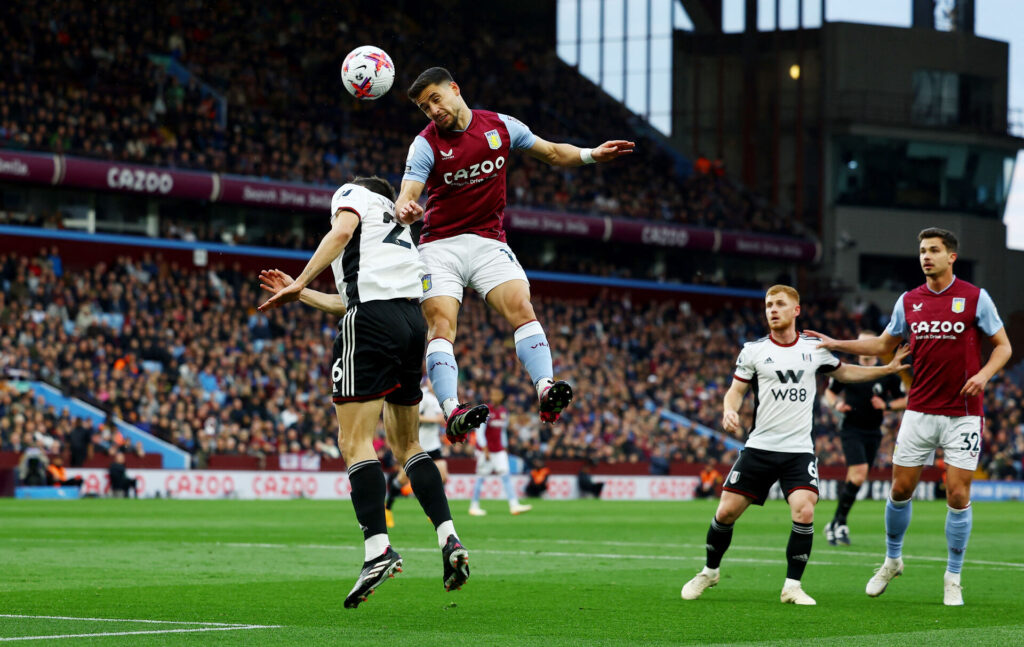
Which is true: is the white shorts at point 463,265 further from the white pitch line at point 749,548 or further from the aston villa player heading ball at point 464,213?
the white pitch line at point 749,548

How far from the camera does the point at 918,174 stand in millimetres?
58156

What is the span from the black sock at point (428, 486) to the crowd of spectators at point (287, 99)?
1201 inches

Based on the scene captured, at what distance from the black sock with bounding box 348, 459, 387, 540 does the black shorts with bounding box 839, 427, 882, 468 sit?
10365mm

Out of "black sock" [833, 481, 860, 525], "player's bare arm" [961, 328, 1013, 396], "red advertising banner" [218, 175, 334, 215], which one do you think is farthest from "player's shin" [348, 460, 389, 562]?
"red advertising banner" [218, 175, 334, 215]

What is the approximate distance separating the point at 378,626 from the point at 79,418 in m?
22.6

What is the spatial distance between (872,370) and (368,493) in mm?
4129

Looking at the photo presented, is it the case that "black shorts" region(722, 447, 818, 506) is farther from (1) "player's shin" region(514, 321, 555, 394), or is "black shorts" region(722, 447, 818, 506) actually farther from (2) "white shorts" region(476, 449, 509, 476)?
(2) "white shorts" region(476, 449, 509, 476)

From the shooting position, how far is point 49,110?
37.6 metres

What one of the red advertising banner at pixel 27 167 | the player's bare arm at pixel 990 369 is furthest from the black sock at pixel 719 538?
the red advertising banner at pixel 27 167

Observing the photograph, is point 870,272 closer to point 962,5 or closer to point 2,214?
point 962,5

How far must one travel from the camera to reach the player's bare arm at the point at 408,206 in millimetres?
8320

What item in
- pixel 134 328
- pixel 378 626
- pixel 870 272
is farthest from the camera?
pixel 870 272

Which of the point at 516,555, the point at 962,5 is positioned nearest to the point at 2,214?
the point at 516,555

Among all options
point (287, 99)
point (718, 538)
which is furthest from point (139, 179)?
point (718, 538)
